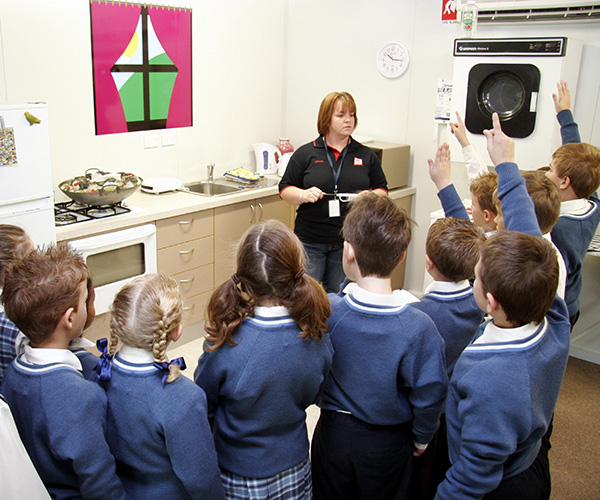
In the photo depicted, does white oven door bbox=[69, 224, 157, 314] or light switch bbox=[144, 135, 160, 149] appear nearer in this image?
white oven door bbox=[69, 224, 157, 314]

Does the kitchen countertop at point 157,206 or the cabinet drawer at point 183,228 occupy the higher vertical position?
the kitchen countertop at point 157,206

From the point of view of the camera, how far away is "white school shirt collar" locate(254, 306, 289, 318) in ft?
4.89

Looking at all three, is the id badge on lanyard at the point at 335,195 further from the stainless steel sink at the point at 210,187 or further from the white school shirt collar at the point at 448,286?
the white school shirt collar at the point at 448,286

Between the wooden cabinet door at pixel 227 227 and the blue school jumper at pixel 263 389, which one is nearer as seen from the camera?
the blue school jumper at pixel 263 389

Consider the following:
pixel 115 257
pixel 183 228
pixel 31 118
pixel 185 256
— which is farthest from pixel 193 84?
pixel 31 118

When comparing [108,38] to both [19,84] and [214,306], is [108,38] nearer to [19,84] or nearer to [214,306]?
[19,84]

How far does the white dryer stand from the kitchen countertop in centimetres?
87

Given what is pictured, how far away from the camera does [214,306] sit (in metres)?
1.50

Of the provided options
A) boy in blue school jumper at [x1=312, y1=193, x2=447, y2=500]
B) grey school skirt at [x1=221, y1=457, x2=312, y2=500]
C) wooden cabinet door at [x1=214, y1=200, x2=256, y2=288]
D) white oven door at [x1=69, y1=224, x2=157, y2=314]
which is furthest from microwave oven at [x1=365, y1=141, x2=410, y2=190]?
grey school skirt at [x1=221, y1=457, x2=312, y2=500]

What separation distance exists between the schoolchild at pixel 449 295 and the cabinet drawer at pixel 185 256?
2090mm

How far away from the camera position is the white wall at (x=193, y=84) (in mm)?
3250

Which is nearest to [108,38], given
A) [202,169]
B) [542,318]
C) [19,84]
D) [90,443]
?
[19,84]

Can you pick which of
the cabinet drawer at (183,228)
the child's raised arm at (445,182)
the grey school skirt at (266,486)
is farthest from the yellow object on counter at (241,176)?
the grey school skirt at (266,486)

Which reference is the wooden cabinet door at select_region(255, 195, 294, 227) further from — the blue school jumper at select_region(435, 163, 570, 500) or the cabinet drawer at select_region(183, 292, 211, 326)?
the blue school jumper at select_region(435, 163, 570, 500)
